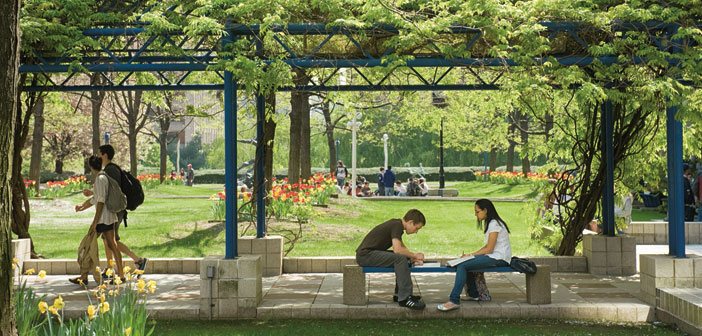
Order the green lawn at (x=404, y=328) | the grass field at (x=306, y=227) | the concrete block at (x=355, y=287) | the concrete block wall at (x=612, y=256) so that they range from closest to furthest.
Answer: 1. the green lawn at (x=404, y=328)
2. the concrete block at (x=355, y=287)
3. the concrete block wall at (x=612, y=256)
4. the grass field at (x=306, y=227)

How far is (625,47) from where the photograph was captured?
9375mm

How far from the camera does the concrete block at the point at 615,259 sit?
1174 centimetres

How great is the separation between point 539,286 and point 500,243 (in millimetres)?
709

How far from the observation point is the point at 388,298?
969 centimetres

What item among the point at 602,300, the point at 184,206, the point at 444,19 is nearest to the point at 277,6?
the point at 444,19

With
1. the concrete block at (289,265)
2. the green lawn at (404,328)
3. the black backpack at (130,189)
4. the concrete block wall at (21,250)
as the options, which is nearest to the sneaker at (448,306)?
the green lawn at (404,328)

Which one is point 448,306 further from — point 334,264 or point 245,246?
point 245,246

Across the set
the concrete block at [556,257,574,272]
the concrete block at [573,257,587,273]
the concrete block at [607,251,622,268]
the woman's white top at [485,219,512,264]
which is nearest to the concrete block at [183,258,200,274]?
the woman's white top at [485,219,512,264]

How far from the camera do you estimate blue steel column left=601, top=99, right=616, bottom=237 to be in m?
11.8

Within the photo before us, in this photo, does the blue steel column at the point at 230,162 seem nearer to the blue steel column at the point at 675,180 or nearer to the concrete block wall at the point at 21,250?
the concrete block wall at the point at 21,250

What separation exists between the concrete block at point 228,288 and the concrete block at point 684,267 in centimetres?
522

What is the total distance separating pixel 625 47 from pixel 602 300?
3.13 metres

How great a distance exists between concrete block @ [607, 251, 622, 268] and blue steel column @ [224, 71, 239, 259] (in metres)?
5.90

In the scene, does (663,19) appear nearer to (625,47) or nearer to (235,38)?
(625,47)
